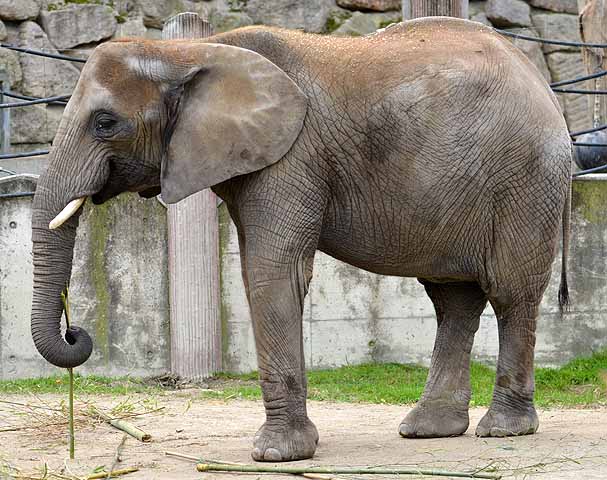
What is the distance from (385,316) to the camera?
991 cm

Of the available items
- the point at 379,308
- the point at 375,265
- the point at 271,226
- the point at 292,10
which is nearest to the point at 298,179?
the point at 271,226

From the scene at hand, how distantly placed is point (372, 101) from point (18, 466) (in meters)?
2.50

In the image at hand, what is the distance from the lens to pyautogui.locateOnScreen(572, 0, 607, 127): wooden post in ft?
36.2

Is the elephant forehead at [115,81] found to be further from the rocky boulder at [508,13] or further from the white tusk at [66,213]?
the rocky boulder at [508,13]

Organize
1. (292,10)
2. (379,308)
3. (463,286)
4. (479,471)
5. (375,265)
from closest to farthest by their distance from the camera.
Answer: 1. (479,471)
2. (375,265)
3. (463,286)
4. (379,308)
5. (292,10)

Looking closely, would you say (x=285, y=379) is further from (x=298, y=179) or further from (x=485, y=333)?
(x=485, y=333)

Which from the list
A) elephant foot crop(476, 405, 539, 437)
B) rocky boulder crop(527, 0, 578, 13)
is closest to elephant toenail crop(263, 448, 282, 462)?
elephant foot crop(476, 405, 539, 437)

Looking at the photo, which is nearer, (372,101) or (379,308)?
(372,101)

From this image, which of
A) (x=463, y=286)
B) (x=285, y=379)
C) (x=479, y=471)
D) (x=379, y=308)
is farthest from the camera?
(x=379, y=308)

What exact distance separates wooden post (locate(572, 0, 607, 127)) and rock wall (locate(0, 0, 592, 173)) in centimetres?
272

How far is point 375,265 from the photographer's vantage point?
6.45 metres

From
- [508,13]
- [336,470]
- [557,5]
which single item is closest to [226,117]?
[336,470]

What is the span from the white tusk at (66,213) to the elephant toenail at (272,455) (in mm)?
1457

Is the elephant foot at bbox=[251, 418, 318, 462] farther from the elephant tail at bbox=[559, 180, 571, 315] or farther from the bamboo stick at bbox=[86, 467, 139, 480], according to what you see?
the elephant tail at bbox=[559, 180, 571, 315]
